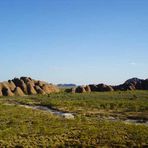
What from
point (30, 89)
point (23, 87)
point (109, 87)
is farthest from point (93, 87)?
point (23, 87)

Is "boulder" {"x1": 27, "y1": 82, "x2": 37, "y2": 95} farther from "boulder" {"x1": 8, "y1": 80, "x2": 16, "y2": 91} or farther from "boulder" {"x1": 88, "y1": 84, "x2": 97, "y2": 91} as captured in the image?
"boulder" {"x1": 88, "y1": 84, "x2": 97, "y2": 91}

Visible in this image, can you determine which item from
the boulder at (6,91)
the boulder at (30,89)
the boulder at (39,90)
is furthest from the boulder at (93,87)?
the boulder at (6,91)

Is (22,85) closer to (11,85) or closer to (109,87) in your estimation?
(11,85)

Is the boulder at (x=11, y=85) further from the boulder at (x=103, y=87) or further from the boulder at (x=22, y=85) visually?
the boulder at (x=103, y=87)

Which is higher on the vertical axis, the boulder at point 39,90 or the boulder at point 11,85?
the boulder at point 11,85

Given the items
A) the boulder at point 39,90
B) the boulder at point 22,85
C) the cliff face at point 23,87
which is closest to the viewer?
the cliff face at point 23,87

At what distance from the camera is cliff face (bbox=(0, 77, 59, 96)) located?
114 meters

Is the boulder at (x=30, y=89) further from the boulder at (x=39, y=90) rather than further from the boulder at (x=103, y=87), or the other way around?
the boulder at (x=103, y=87)

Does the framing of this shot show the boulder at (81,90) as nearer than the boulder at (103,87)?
Yes

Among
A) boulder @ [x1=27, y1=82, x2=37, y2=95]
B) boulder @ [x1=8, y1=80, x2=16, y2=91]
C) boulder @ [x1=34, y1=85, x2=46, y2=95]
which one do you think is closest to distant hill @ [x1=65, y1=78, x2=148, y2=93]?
boulder @ [x1=34, y1=85, x2=46, y2=95]

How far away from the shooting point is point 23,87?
121250 millimetres

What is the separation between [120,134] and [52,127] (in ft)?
26.5

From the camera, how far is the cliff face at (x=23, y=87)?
113625mm

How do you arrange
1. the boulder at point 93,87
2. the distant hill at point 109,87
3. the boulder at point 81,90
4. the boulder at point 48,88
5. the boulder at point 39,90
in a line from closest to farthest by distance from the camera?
the boulder at point 39,90, the boulder at point 48,88, the boulder at point 81,90, the distant hill at point 109,87, the boulder at point 93,87
